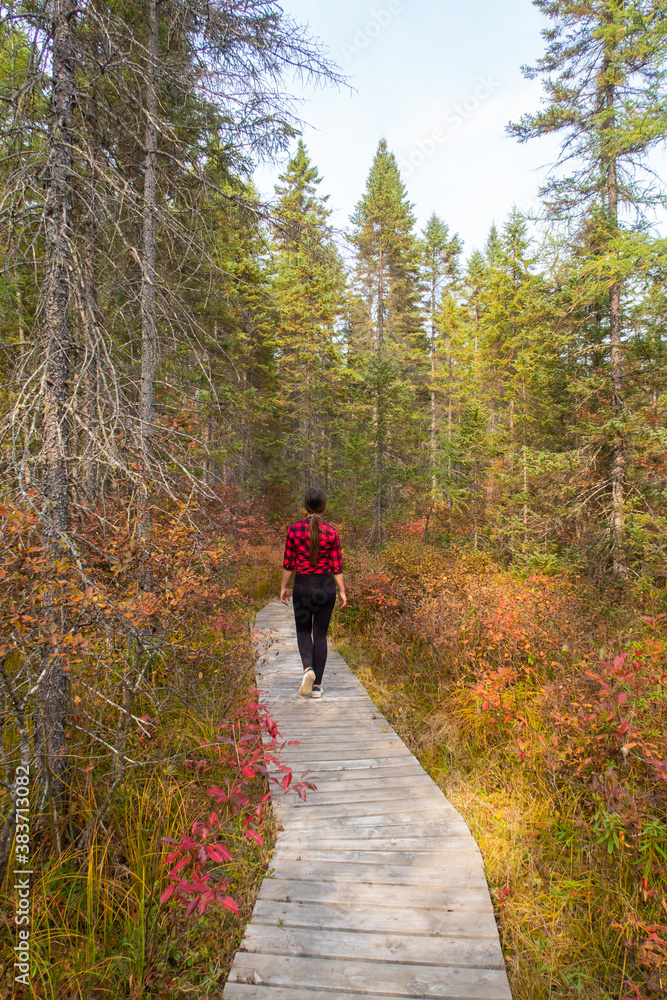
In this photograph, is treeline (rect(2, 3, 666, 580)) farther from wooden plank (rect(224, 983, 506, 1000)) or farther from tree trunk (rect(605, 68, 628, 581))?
wooden plank (rect(224, 983, 506, 1000))

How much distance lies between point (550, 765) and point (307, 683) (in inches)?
114

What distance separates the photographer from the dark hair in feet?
→ 17.3

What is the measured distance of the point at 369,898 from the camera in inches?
104

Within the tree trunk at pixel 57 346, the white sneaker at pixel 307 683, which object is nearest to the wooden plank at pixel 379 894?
the tree trunk at pixel 57 346

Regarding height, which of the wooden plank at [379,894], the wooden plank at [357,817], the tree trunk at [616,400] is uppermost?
the tree trunk at [616,400]

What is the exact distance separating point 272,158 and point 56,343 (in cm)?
519

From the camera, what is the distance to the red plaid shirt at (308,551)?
5.35 meters

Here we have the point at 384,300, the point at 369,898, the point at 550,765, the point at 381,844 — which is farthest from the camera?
the point at 384,300

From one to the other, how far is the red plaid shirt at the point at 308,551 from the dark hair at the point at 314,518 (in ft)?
0.20

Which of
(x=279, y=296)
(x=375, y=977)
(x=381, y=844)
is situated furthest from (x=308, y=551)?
(x=279, y=296)

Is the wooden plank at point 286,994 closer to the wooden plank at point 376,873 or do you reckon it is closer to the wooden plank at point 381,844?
the wooden plank at point 376,873

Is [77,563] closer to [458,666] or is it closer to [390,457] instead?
[458,666]

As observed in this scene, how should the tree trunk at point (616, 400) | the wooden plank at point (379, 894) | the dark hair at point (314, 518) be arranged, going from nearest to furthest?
the wooden plank at point (379, 894)
the dark hair at point (314, 518)
the tree trunk at point (616, 400)

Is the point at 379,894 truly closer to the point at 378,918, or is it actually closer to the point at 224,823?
the point at 378,918
